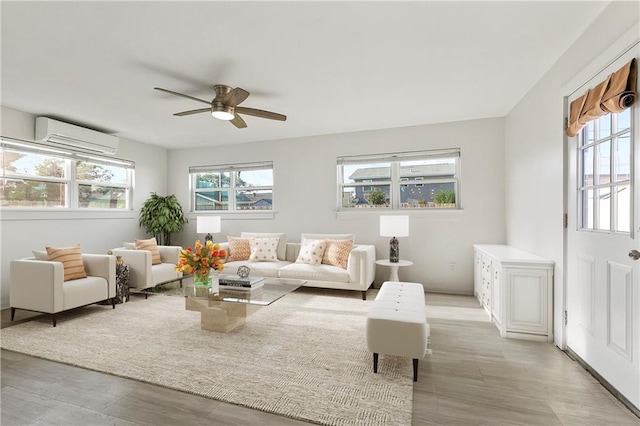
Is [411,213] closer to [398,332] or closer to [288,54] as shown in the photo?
[398,332]

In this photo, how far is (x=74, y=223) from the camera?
4.62 metres

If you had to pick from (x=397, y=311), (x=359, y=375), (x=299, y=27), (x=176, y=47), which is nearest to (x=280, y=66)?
(x=299, y=27)

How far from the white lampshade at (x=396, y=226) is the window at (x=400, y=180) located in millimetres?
770

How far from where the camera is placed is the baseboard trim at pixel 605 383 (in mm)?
1748

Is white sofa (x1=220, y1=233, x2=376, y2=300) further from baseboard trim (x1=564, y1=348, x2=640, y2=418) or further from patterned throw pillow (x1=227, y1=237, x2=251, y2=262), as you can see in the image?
baseboard trim (x1=564, y1=348, x2=640, y2=418)

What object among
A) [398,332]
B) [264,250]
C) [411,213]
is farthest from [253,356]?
[411,213]

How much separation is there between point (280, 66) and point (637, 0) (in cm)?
249

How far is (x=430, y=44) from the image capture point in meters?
2.43

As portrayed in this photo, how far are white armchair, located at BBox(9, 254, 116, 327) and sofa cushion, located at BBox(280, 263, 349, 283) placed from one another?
2.31 m

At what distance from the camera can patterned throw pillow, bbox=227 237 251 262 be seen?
16.1 ft

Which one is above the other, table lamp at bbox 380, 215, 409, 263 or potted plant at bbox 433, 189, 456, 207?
potted plant at bbox 433, 189, 456, 207

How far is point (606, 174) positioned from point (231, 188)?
5.47m

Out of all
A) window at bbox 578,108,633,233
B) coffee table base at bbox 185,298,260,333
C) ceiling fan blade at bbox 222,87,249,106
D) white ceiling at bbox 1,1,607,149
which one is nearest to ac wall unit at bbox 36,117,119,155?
white ceiling at bbox 1,1,607,149

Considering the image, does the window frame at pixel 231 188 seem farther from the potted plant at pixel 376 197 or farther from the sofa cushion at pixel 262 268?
the potted plant at pixel 376 197
